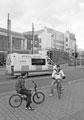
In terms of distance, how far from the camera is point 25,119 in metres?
5.20

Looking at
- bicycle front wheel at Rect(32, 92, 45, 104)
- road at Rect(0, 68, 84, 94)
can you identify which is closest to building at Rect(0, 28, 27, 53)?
road at Rect(0, 68, 84, 94)

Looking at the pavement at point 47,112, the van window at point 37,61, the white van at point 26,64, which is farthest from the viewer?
the van window at point 37,61

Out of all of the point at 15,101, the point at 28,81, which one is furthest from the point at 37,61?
the point at 15,101

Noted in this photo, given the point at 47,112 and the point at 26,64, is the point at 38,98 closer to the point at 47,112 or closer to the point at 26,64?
the point at 47,112

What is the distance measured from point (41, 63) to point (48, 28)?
3882 inches

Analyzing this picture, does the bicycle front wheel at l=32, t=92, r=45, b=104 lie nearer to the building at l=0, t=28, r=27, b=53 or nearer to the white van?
the white van

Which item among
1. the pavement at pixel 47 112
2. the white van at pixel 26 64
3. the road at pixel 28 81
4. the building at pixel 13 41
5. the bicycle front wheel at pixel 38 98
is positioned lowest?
the road at pixel 28 81

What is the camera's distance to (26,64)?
19.0 m

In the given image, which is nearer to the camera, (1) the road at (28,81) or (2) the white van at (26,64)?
(1) the road at (28,81)

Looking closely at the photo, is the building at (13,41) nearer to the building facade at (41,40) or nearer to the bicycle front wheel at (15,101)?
the building facade at (41,40)

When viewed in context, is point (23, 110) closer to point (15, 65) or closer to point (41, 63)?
point (15, 65)

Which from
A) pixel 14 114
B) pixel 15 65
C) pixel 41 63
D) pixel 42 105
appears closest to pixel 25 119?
pixel 14 114

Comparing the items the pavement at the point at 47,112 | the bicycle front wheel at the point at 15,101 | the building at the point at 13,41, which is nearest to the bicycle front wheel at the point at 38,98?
the pavement at the point at 47,112

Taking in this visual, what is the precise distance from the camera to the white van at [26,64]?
1825cm
